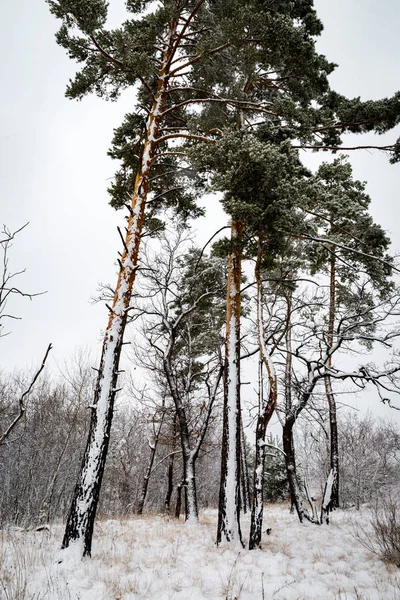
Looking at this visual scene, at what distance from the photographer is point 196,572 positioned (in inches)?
174

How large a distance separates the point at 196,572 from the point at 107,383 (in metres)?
3.20

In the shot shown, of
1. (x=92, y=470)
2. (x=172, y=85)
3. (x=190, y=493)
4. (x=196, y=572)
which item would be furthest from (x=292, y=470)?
(x=172, y=85)

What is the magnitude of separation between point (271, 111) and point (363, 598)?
30.5 feet

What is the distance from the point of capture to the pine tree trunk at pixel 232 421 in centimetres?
625

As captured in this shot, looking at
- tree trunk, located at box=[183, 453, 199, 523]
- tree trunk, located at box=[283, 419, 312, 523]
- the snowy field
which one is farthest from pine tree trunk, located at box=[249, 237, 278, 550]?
tree trunk, located at box=[183, 453, 199, 523]

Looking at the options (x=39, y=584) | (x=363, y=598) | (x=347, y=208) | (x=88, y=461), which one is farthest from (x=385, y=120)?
(x=39, y=584)

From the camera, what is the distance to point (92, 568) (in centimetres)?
423

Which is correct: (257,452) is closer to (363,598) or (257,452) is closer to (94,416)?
(363,598)

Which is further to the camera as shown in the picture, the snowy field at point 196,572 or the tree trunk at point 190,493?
the tree trunk at point 190,493

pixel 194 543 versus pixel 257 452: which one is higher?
pixel 257 452

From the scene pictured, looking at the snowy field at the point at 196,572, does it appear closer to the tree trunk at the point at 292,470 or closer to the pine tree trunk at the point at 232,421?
the pine tree trunk at the point at 232,421

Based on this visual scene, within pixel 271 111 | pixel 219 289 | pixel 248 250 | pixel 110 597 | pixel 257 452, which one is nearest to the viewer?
pixel 110 597

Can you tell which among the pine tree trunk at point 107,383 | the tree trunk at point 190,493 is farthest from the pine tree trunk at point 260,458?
the tree trunk at point 190,493

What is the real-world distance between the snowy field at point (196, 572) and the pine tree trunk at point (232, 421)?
0.52 m
